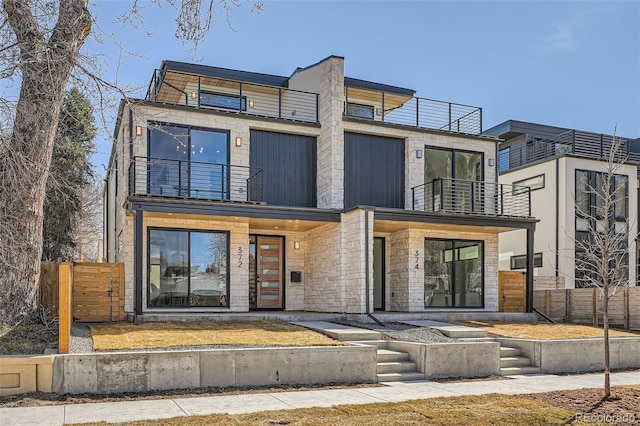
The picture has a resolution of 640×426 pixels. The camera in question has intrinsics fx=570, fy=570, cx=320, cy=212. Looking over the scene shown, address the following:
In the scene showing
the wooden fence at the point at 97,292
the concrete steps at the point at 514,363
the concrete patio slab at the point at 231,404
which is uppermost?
the wooden fence at the point at 97,292

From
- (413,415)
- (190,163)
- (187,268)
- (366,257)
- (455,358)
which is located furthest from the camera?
(190,163)

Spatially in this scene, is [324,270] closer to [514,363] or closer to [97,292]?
[97,292]

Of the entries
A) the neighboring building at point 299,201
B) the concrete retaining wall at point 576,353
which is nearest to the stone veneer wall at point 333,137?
the neighboring building at point 299,201

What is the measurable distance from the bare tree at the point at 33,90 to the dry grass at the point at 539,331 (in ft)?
30.6

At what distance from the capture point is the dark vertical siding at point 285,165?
54.7 feet

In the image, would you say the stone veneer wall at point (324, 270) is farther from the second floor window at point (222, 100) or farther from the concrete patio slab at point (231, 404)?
the concrete patio slab at point (231, 404)

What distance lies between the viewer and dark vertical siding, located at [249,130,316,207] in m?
16.7

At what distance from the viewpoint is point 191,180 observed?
50.8ft

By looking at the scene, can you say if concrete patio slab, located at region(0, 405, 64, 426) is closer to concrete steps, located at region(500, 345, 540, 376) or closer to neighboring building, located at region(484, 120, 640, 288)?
concrete steps, located at region(500, 345, 540, 376)

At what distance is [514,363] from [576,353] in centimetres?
143

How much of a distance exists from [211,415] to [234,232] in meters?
9.03

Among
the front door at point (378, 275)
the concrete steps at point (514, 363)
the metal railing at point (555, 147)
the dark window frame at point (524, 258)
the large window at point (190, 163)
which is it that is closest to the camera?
the concrete steps at point (514, 363)

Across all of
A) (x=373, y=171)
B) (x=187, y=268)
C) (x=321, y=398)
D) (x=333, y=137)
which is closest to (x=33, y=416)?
(x=321, y=398)

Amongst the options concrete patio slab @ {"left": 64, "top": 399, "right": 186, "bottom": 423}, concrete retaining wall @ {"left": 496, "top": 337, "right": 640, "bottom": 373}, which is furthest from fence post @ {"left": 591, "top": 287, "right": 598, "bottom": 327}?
concrete patio slab @ {"left": 64, "top": 399, "right": 186, "bottom": 423}
